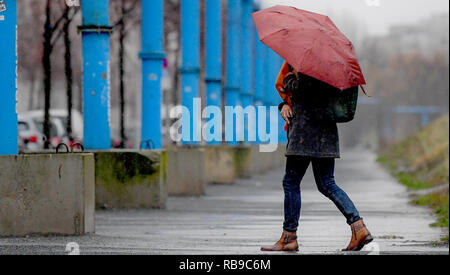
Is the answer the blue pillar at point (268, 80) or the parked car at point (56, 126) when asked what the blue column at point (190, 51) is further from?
the blue pillar at point (268, 80)

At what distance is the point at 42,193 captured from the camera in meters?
11.5

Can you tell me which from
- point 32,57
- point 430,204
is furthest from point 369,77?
point 430,204

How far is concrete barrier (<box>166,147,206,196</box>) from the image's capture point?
20500mm

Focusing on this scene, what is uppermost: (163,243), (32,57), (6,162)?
(32,57)

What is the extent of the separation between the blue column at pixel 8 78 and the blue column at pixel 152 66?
809cm

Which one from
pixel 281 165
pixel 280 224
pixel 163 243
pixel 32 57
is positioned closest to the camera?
pixel 163 243

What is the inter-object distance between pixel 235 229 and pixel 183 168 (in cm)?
768

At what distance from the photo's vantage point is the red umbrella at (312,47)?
9141mm

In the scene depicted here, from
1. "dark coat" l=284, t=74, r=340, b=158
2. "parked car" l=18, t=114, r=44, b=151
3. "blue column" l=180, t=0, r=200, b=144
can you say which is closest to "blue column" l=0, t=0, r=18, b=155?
"dark coat" l=284, t=74, r=340, b=158

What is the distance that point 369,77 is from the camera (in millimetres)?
121875

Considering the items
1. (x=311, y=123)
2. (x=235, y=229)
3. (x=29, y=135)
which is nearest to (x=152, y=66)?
(x=235, y=229)
